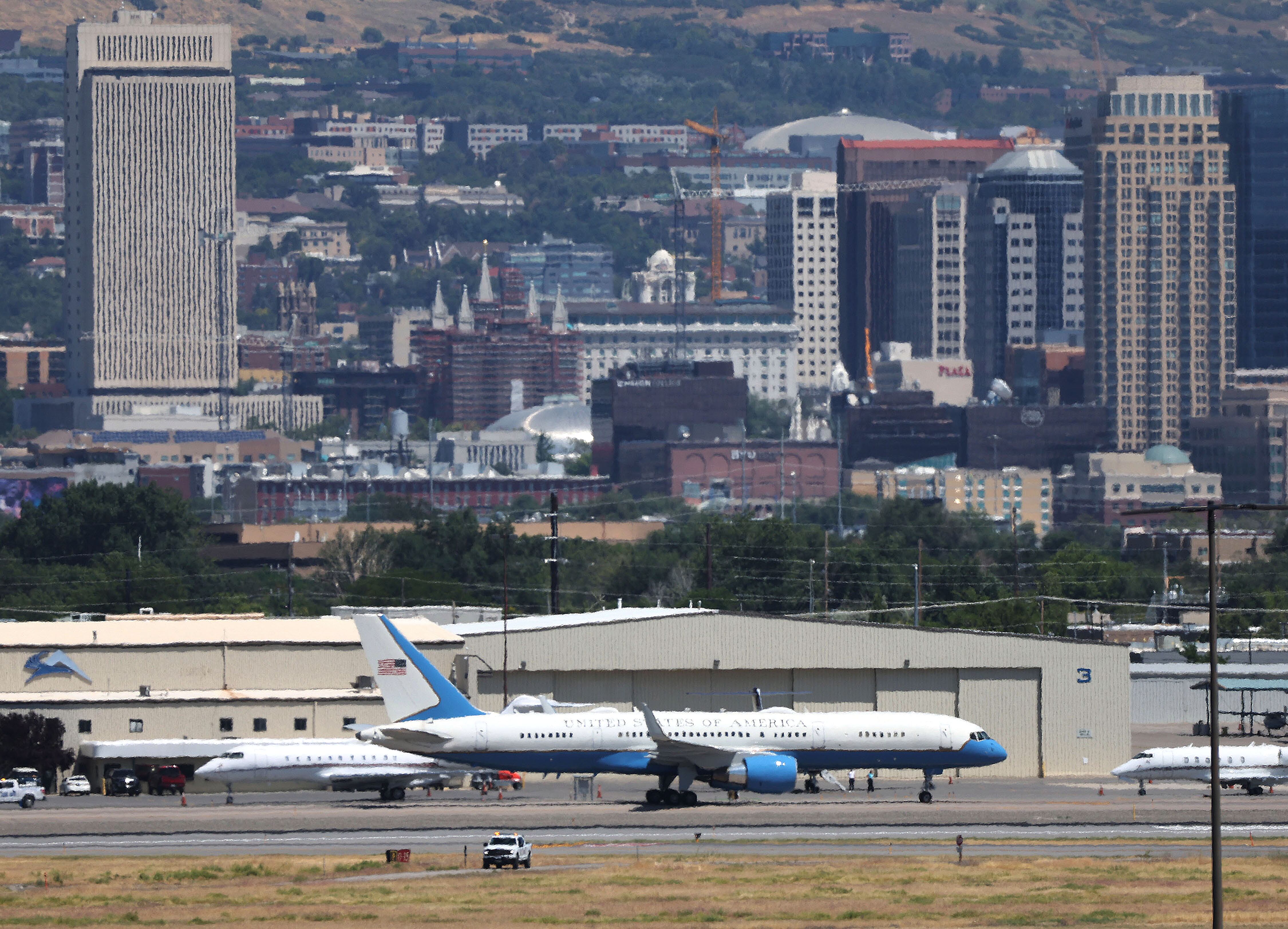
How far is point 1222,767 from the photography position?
389ft

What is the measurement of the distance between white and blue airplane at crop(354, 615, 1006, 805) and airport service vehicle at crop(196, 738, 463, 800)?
1.84 metres

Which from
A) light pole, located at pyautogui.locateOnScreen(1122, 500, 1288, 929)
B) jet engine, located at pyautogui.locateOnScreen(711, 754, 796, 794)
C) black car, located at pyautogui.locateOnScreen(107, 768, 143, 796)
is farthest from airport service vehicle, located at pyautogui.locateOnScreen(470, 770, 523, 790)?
light pole, located at pyautogui.locateOnScreen(1122, 500, 1288, 929)

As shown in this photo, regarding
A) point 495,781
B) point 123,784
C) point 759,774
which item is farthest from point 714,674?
point 123,784

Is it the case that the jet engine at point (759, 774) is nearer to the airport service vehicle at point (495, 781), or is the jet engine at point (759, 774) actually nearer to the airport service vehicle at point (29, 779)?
the airport service vehicle at point (495, 781)

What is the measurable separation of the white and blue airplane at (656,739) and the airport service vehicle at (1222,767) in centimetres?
808

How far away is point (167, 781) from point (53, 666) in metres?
9.65

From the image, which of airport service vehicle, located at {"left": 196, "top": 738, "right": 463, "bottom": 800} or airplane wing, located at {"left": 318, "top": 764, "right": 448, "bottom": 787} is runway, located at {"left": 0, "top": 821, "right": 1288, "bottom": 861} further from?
airport service vehicle, located at {"left": 196, "top": 738, "right": 463, "bottom": 800}

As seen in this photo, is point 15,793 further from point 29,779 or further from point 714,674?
point 714,674

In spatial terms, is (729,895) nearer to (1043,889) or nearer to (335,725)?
(1043,889)

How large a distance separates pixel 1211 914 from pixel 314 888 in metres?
25.9

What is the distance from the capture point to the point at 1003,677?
5187 inches

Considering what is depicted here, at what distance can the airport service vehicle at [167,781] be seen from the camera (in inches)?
4941

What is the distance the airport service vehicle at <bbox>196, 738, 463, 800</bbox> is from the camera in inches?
4636

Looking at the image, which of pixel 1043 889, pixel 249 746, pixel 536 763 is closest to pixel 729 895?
pixel 1043 889
